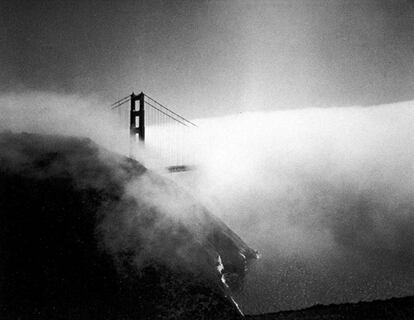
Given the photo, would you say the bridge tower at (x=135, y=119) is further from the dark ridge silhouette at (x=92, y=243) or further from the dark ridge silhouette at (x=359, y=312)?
the dark ridge silhouette at (x=359, y=312)

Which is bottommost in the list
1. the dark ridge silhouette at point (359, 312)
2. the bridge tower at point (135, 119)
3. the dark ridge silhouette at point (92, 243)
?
the dark ridge silhouette at point (359, 312)

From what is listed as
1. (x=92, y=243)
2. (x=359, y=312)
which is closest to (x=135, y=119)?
(x=92, y=243)

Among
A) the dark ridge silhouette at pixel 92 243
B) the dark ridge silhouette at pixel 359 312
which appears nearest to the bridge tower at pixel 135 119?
the dark ridge silhouette at pixel 92 243

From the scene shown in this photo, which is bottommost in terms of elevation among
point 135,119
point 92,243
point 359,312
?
point 359,312

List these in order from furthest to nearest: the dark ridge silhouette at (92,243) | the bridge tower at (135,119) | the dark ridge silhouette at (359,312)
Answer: the bridge tower at (135,119)
the dark ridge silhouette at (92,243)
the dark ridge silhouette at (359,312)

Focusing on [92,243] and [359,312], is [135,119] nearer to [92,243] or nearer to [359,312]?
[92,243]

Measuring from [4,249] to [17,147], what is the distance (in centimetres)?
1077

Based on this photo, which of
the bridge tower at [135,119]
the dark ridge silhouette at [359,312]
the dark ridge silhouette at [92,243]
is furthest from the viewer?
the bridge tower at [135,119]

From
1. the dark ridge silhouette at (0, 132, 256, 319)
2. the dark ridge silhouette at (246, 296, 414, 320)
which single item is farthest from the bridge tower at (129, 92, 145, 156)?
the dark ridge silhouette at (246, 296, 414, 320)

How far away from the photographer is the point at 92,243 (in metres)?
17.2

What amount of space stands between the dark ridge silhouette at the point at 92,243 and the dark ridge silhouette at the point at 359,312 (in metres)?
3.95

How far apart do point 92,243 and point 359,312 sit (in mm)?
14014

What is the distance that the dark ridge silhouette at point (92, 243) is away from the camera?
14.0m

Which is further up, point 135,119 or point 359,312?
point 135,119
